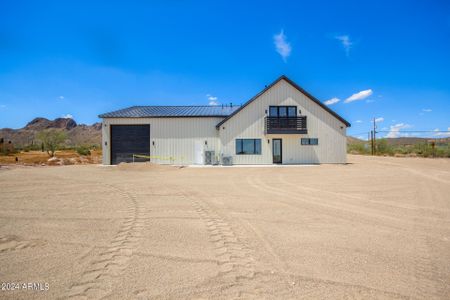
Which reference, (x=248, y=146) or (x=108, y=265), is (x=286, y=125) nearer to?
(x=248, y=146)

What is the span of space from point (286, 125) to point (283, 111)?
1.55 meters

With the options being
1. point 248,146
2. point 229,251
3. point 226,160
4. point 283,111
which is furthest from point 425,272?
point 283,111

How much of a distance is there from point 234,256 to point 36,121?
159m

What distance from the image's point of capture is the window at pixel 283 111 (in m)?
23.3

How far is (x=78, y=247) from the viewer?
396 centimetres

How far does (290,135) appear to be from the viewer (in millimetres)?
23078

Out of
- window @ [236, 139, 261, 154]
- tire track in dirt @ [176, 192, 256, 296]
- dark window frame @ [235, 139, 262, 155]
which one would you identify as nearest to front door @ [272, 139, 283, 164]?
dark window frame @ [235, 139, 262, 155]

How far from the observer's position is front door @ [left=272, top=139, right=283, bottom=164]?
2331 cm

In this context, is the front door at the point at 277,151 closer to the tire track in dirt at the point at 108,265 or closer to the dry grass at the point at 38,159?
the tire track in dirt at the point at 108,265

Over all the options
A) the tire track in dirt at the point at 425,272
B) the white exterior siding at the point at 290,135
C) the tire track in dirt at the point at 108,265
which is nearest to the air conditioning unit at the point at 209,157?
the white exterior siding at the point at 290,135

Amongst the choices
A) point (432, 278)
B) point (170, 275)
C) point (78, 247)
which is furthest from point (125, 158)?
point (432, 278)

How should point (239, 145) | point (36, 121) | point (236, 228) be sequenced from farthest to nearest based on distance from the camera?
point (36, 121) → point (239, 145) → point (236, 228)

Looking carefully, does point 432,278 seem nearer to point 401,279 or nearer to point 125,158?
point 401,279

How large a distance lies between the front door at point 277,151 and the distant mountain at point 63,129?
275 feet
